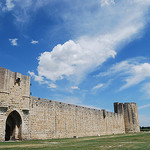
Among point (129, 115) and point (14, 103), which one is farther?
point (129, 115)

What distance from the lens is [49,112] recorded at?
20.1 meters

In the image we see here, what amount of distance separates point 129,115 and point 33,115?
29633 millimetres

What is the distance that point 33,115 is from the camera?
58.7 ft

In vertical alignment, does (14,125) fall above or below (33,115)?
below

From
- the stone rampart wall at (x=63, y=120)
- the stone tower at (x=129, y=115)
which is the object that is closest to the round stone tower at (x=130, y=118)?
the stone tower at (x=129, y=115)

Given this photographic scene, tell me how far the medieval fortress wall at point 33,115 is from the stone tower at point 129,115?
14250 millimetres

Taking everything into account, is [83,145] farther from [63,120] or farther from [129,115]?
[129,115]

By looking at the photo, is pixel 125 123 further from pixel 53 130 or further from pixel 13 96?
pixel 13 96

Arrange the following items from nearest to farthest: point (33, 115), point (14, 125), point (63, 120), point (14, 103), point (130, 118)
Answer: point (14, 103) → point (14, 125) → point (33, 115) → point (63, 120) → point (130, 118)

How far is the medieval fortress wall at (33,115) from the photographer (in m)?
15.5

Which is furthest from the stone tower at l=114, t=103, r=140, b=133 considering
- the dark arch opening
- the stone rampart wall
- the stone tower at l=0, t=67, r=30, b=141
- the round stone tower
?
the dark arch opening

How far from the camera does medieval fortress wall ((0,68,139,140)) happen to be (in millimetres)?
15539

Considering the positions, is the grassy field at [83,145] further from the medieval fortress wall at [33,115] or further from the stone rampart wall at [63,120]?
the stone rampart wall at [63,120]

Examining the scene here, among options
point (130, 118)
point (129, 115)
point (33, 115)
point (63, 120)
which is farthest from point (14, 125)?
point (130, 118)
